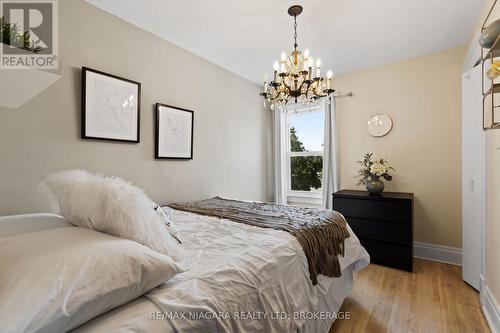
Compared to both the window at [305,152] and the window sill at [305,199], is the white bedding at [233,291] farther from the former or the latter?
the window at [305,152]

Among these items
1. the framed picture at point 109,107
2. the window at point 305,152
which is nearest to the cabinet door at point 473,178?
the window at point 305,152

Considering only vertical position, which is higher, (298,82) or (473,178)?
(298,82)

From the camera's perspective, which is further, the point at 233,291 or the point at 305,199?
the point at 305,199

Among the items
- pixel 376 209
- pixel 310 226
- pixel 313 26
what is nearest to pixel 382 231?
pixel 376 209

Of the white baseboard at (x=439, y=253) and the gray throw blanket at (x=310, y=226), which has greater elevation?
the gray throw blanket at (x=310, y=226)

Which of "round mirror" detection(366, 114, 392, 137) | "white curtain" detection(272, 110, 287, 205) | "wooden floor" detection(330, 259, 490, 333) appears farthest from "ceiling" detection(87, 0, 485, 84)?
"wooden floor" detection(330, 259, 490, 333)

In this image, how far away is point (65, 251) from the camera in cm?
74

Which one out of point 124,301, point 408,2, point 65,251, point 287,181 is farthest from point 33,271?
point 287,181

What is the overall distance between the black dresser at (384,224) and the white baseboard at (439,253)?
58cm

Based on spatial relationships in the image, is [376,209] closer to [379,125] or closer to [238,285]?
[379,125]

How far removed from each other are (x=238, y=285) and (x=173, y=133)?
83.1 inches

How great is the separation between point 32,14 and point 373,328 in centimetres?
350

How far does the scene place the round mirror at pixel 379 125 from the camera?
327 cm

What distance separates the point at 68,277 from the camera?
66cm
